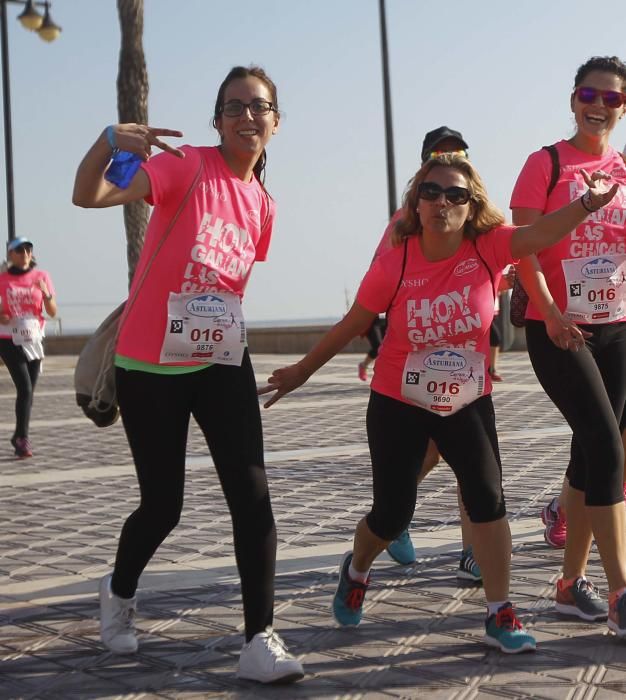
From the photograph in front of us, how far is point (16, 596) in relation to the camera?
5156mm

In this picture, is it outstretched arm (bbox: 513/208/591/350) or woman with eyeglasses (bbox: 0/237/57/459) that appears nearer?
outstretched arm (bbox: 513/208/591/350)

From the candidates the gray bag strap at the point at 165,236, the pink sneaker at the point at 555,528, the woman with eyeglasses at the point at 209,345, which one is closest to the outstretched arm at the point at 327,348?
the woman with eyeglasses at the point at 209,345

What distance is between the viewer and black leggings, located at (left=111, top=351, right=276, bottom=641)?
3998 mm

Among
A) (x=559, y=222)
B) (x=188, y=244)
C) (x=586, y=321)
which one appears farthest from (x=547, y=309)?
(x=188, y=244)

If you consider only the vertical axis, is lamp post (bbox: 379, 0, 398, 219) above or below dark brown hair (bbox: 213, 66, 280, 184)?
above

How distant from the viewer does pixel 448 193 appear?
424 cm

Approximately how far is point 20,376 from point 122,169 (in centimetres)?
708

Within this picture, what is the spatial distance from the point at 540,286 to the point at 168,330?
1.36 m

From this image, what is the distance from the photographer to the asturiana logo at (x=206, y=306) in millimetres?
4016

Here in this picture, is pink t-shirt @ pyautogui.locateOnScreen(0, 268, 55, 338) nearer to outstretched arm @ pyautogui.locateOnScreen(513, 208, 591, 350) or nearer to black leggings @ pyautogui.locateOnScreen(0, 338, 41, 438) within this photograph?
black leggings @ pyautogui.locateOnScreen(0, 338, 41, 438)

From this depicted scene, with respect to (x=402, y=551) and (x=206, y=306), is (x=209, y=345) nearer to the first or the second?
(x=206, y=306)

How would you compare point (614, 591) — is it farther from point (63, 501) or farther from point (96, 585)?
point (63, 501)

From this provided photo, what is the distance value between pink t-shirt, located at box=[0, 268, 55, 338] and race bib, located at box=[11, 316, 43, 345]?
4cm

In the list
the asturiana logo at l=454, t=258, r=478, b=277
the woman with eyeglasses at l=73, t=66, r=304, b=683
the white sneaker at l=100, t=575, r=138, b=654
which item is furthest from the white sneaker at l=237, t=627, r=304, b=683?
the asturiana logo at l=454, t=258, r=478, b=277
